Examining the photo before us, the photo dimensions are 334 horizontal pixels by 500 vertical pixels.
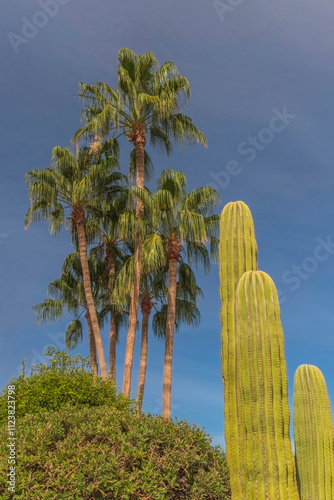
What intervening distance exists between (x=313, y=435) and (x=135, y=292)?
1216 cm

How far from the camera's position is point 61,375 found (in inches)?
536

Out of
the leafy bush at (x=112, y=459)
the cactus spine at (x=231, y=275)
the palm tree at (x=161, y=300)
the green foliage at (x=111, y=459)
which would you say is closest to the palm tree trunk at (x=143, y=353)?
the palm tree at (x=161, y=300)

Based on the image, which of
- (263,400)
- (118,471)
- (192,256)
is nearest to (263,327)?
(263,400)

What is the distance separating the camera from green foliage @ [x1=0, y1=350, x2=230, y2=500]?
725 centimetres

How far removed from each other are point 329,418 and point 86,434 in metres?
3.78

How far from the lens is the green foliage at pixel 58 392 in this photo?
12367 millimetres

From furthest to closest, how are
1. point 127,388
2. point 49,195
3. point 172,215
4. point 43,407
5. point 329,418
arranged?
point 49,195
point 172,215
point 127,388
point 43,407
point 329,418

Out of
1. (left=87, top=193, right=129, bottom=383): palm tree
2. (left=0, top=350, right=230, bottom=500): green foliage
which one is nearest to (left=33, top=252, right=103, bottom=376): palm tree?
(left=87, top=193, right=129, bottom=383): palm tree

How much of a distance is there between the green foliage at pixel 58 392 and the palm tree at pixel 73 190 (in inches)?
260

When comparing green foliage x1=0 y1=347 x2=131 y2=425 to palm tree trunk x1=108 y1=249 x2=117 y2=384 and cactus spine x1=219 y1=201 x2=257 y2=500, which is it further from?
palm tree trunk x1=108 y1=249 x2=117 y2=384

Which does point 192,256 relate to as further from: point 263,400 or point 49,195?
point 263,400

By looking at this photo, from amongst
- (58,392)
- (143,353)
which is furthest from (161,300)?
(58,392)

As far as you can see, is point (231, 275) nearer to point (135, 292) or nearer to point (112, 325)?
point (135, 292)

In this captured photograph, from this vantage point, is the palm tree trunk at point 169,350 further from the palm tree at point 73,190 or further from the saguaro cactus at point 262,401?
the saguaro cactus at point 262,401
